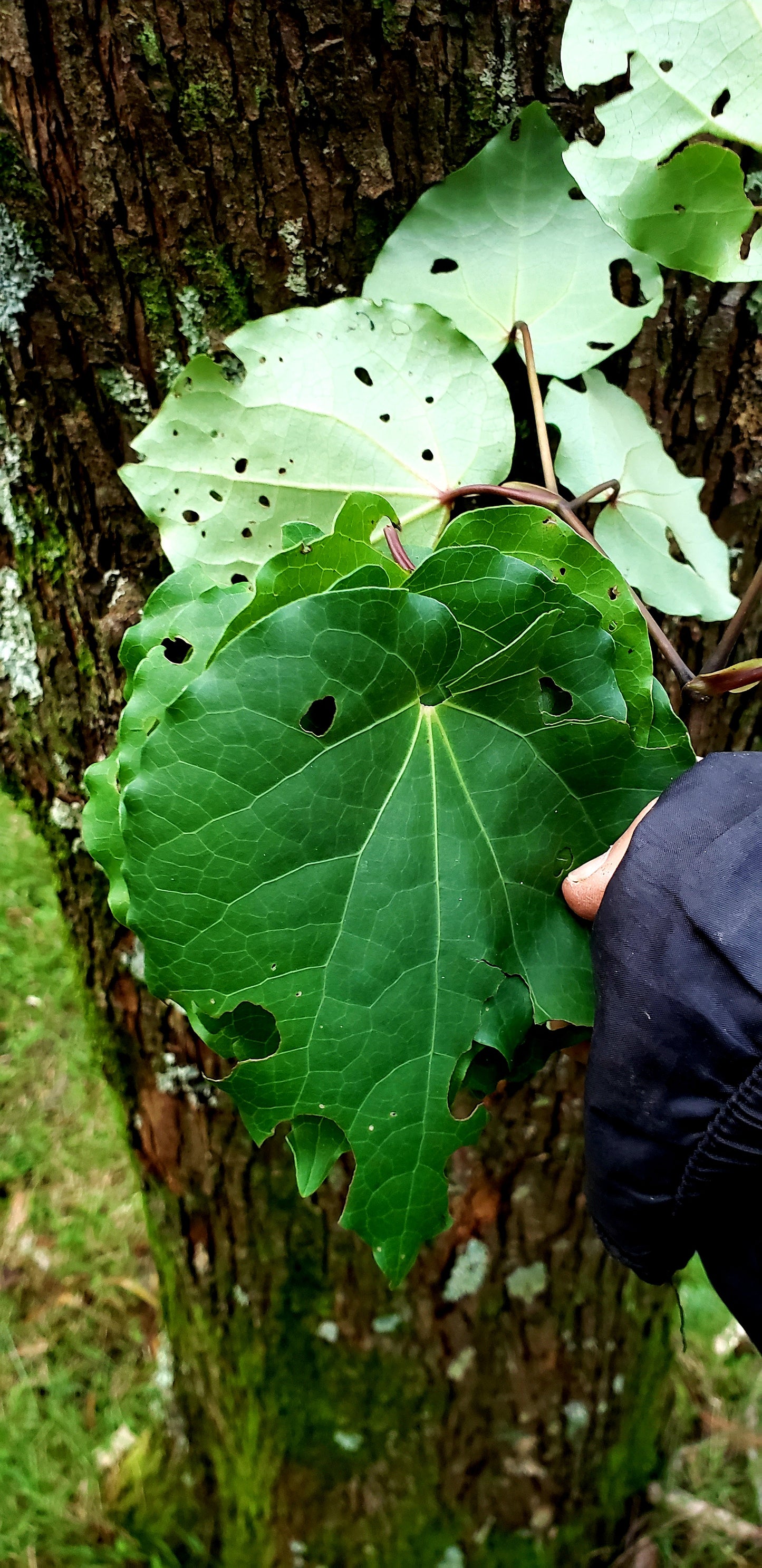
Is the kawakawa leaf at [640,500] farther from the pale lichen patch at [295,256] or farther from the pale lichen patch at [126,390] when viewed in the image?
the pale lichen patch at [126,390]

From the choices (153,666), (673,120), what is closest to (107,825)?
(153,666)

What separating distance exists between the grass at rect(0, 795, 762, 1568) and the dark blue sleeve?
101 cm

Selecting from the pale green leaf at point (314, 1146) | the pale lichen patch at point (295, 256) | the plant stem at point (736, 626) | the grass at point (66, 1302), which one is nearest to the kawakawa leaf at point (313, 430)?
the pale lichen patch at point (295, 256)

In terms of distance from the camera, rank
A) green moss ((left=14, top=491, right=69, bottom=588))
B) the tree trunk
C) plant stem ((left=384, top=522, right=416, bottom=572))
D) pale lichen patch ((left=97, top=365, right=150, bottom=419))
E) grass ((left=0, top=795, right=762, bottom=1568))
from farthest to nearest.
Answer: grass ((left=0, top=795, right=762, bottom=1568)) < green moss ((left=14, top=491, right=69, bottom=588)) < pale lichen patch ((left=97, top=365, right=150, bottom=419)) < the tree trunk < plant stem ((left=384, top=522, right=416, bottom=572))

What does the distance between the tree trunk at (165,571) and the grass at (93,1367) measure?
6.5 inches

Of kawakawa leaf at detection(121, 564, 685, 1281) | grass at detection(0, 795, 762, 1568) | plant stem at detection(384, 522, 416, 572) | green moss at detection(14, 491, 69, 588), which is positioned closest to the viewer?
kawakawa leaf at detection(121, 564, 685, 1281)

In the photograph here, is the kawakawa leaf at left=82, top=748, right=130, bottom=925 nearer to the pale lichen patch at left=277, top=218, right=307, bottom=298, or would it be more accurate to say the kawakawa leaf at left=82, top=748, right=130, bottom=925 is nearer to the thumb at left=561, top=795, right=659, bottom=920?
the thumb at left=561, top=795, right=659, bottom=920

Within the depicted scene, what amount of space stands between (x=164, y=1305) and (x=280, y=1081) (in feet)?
4.54

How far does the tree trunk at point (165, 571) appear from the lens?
896 millimetres

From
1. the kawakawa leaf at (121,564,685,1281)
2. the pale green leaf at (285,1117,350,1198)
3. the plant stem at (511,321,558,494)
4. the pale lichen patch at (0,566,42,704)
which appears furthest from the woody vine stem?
the pale lichen patch at (0,566,42,704)

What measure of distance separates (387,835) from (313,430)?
38cm

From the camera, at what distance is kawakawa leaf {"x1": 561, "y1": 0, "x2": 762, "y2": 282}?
74 centimetres

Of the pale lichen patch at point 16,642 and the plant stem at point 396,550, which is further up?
the plant stem at point 396,550

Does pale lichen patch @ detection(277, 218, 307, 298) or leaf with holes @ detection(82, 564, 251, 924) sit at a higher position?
pale lichen patch @ detection(277, 218, 307, 298)
